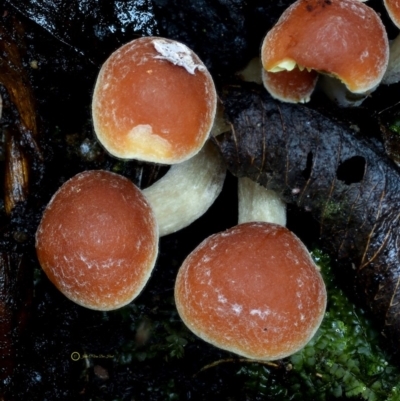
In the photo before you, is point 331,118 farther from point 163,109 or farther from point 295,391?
point 295,391

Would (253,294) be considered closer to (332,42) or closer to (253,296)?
(253,296)

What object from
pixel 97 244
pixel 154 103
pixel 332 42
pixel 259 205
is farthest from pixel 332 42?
pixel 97 244

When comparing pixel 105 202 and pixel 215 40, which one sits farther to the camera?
pixel 215 40

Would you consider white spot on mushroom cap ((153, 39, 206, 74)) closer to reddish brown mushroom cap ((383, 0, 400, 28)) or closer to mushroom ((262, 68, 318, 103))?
mushroom ((262, 68, 318, 103))

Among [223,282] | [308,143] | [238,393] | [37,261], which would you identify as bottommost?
[238,393]

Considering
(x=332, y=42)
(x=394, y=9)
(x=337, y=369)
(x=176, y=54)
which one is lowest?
(x=337, y=369)

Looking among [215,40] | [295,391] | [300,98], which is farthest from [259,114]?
[295,391]

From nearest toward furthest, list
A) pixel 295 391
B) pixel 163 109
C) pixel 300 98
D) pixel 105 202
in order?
1. pixel 163 109
2. pixel 105 202
3. pixel 300 98
4. pixel 295 391
